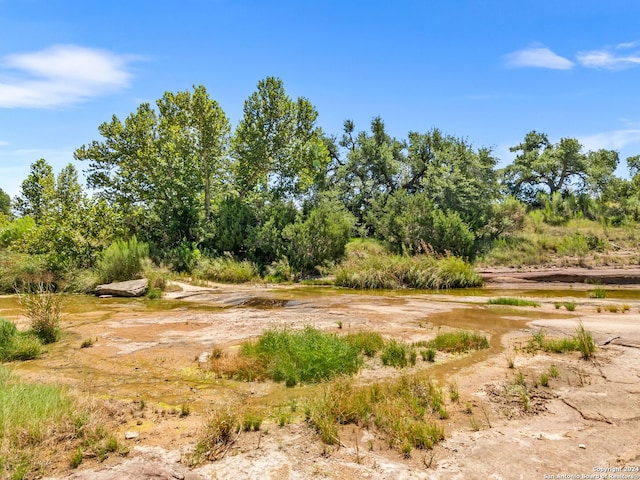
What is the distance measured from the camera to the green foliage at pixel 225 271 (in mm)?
21016

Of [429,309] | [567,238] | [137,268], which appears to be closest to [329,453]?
[429,309]

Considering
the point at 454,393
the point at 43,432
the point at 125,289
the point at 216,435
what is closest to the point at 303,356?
the point at 454,393

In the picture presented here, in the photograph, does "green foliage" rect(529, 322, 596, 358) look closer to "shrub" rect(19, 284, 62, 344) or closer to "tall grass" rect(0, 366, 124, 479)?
"tall grass" rect(0, 366, 124, 479)

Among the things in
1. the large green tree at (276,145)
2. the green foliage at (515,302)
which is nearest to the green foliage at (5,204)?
the large green tree at (276,145)

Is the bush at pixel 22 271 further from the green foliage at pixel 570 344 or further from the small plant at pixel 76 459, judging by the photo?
the green foliage at pixel 570 344

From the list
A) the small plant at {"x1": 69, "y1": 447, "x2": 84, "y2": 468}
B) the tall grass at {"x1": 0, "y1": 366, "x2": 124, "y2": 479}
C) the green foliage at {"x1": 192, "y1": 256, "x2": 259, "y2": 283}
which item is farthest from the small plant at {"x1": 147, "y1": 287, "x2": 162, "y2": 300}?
the small plant at {"x1": 69, "y1": 447, "x2": 84, "y2": 468}

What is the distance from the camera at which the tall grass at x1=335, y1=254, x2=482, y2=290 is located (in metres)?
18.3

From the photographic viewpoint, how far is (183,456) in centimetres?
358

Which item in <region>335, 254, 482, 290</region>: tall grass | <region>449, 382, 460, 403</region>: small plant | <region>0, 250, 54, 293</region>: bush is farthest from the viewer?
<region>335, 254, 482, 290</region>: tall grass

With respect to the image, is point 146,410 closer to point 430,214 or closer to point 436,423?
point 436,423

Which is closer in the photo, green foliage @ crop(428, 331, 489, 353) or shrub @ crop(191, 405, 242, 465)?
shrub @ crop(191, 405, 242, 465)

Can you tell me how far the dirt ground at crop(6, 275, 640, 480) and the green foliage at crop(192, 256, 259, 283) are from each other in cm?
1040

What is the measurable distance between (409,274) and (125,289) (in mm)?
11557

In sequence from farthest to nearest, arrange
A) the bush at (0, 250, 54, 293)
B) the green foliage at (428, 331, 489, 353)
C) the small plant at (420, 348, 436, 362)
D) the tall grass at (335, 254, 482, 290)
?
the tall grass at (335, 254, 482, 290)
the bush at (0, 250, 54, 293)
the green foliage at (428, 331, 489, 353)
the small plant at (420, 348, 436, 362)
